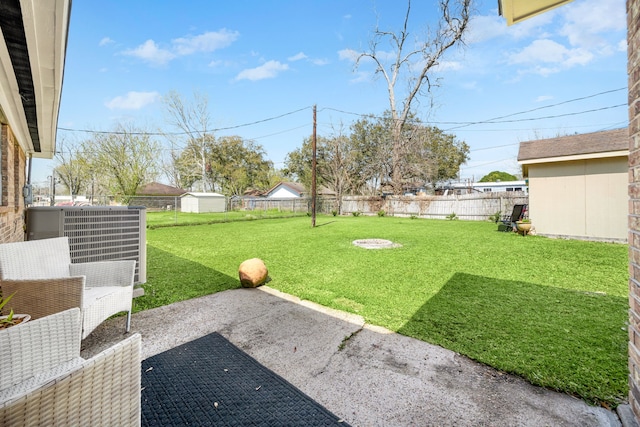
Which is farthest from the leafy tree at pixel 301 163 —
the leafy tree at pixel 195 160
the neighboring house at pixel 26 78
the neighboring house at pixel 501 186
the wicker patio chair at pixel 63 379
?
the wicker patio chair at pixel 63 379

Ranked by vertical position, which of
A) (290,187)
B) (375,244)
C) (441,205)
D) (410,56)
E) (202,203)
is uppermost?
(410,56)

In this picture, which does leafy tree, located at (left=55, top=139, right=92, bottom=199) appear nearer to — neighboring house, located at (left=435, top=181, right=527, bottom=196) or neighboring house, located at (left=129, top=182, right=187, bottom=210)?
neighboring house, located at (left=129, top=182, right=187, bottom=210)

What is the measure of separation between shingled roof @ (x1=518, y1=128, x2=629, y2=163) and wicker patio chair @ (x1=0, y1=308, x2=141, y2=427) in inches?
375

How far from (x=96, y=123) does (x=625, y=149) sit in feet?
92.3

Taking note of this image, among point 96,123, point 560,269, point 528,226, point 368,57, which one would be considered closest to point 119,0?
point 560,269

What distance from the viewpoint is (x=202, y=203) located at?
22781 mm

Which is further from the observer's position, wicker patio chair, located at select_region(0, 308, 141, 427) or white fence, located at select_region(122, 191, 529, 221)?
white fence, located at select_region(122, 191, 529, 221)

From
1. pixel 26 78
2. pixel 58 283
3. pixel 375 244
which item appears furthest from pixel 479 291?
A: pixel 26 78

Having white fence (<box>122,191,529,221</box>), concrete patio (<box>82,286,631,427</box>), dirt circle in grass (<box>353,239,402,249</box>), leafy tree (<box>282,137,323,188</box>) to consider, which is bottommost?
concrete patio (<box>82,286,631,427</box>)

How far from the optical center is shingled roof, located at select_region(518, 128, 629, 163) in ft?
23.1

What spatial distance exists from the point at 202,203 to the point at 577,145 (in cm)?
2218

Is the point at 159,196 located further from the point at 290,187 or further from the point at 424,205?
the point at 424,205

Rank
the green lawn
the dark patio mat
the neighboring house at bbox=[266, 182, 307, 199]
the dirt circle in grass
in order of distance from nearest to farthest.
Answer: the dark patio mat, the green lawn, the dirt circle in grass, the neighboring house at bbox=[266, 182, 307, 199]

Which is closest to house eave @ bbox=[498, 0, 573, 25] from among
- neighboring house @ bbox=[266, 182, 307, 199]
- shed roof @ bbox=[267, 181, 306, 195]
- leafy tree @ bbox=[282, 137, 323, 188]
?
leafy tree @ bbox=[282, 137, 323, 188]
